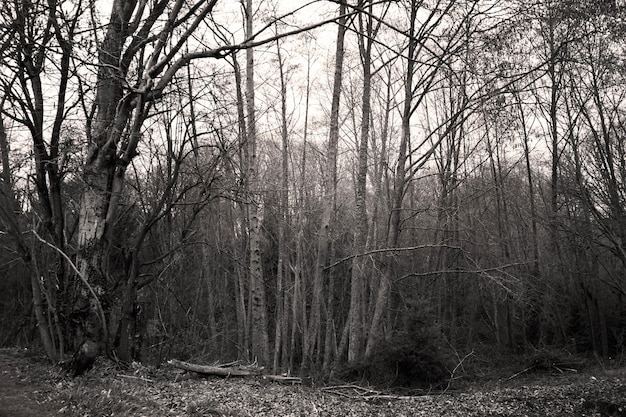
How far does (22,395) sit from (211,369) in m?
2.88

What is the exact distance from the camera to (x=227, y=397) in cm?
641

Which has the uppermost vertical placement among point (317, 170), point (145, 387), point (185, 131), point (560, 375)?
point (317, 170)

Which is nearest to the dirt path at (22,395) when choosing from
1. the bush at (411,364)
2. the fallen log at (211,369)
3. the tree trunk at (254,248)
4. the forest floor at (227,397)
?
the forest floor at (227,397)

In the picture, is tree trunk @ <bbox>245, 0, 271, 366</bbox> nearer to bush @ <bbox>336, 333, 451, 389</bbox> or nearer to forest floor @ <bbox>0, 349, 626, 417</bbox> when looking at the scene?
bush @ <bbox>336, 333, 451, 389</bbox>

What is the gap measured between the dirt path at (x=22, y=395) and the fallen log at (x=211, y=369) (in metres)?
1.90

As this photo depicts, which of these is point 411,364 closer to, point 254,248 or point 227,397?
point 254,248

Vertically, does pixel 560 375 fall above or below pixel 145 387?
below

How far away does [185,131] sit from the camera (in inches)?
325

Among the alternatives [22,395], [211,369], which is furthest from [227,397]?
[22,395]

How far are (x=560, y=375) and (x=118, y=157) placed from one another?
1177 cm

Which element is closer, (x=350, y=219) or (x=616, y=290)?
(x=616, y=290)

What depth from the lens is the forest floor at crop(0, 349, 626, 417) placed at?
5152 mm

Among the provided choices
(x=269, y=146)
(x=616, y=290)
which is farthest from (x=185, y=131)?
(x=616, y=290)

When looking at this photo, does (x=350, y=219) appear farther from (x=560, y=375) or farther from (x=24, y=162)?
(x=24, y=162)
